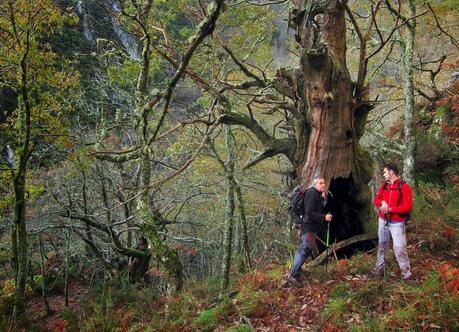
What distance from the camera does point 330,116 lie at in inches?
270

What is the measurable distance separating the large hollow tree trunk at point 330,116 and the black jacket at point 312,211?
1148 millimetres

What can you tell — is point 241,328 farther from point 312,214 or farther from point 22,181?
point 22,181

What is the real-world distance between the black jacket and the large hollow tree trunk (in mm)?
1148

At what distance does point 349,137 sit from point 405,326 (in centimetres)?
361

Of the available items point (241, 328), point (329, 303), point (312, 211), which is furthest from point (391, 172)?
point (241, 328)

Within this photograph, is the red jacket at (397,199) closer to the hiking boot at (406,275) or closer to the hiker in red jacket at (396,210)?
the hiker in red jacket at (396,210)

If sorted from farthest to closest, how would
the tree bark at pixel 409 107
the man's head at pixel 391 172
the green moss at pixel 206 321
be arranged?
the tree bark at pixel 409 107 < the green moss at pixel 206 321 < the man's head at pixel 391 172

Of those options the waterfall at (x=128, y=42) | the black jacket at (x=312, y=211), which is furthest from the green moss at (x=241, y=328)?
the waterfall at (x=128, y=42)

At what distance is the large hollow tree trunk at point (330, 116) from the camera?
6.71m

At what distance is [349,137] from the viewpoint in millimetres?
7027

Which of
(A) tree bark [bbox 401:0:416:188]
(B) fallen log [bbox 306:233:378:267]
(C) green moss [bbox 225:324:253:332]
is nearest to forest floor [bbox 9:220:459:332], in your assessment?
(C) green moss [bbox 225:324:253:332]

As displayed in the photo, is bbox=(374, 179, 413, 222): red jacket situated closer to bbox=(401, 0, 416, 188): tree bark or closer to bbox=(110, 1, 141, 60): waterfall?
bbox=(401, 0, 416, 188): tree bark

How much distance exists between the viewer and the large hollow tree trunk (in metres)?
6.71

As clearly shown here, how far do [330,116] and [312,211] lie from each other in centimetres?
195
